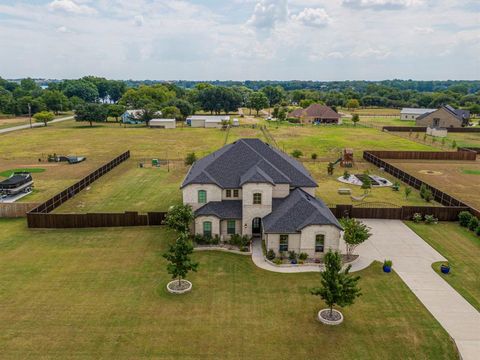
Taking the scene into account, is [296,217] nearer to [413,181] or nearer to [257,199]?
[257,199]

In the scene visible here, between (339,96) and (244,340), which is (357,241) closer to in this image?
(244,340)

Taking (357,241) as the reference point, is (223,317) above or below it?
below

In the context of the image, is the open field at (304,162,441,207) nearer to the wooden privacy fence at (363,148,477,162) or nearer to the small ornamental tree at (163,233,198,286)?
the wooden privacy fence at (363,148,477,162)

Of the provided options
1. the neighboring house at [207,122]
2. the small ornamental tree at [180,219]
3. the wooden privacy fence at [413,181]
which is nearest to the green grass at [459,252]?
the wooden privacy fence at [413,181]

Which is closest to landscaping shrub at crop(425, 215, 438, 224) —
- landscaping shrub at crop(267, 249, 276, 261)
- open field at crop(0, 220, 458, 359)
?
open field at crop(0, 220, 458, 359)

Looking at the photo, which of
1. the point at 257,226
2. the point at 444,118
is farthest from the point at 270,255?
the point at 444,118

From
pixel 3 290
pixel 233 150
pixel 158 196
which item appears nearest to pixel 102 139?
pixel 158 196
